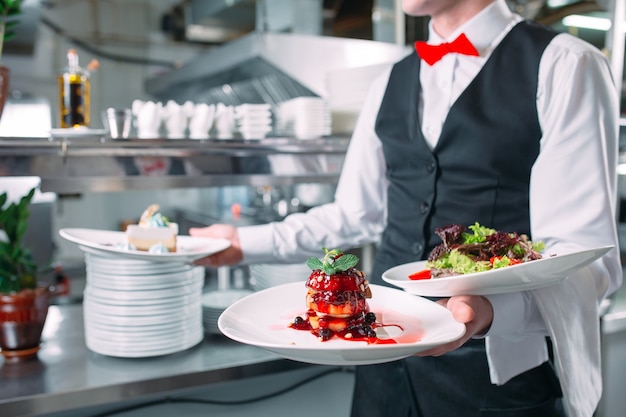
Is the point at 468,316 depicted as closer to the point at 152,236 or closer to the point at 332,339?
the point at 332,339

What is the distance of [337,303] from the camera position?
1.01 meters

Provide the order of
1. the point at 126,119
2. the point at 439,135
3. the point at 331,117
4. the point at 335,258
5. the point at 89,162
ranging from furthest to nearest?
the point at 331,117, the point at 126,119, the point at 89,162, the point at 439,135, the point at 335,258

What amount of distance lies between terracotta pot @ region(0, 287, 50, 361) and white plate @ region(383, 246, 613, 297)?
40.1 inches

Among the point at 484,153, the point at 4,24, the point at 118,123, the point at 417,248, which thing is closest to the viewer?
the point at 484,153

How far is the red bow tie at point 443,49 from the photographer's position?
1.41 m

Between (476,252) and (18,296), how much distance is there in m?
1.15

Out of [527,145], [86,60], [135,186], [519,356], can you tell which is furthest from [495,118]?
[86,60]

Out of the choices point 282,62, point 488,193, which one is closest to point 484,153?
point 488,193

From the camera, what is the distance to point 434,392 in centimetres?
141

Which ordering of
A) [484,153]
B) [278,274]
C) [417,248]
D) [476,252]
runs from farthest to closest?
[278,274]
[417,248]
[484,153]
[476,252]

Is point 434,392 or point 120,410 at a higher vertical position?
point 434,392

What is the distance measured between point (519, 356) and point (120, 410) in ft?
3.93

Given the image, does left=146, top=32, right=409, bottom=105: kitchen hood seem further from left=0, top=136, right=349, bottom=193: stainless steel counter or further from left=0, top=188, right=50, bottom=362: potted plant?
left=0, top=188, right=50, bottom=362: potted plant

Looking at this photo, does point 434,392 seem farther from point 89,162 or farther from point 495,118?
point 89,162
